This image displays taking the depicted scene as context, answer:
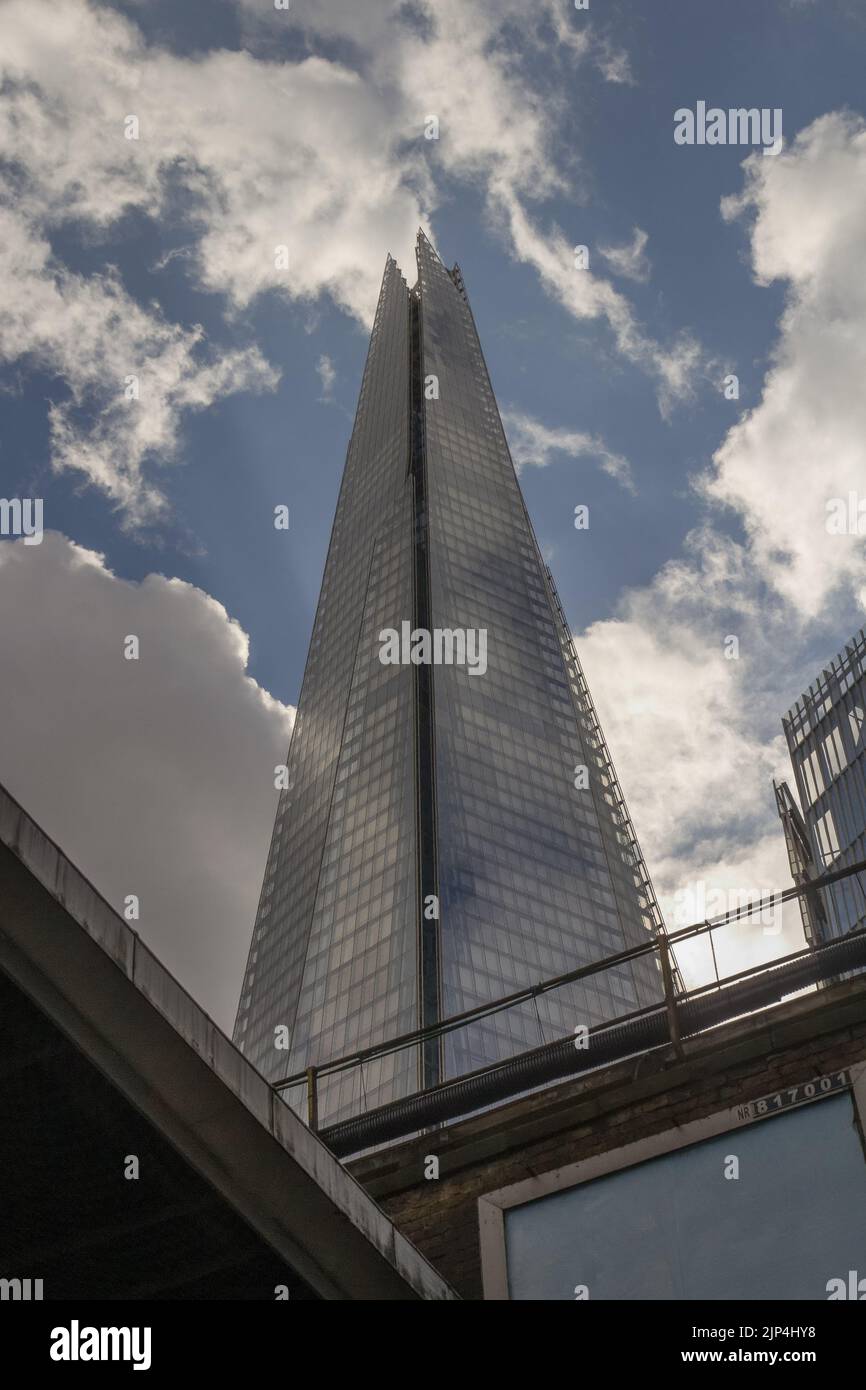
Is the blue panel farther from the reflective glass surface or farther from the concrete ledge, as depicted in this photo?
the reflective glass surface

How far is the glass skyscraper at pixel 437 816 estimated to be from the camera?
121938 millimetres

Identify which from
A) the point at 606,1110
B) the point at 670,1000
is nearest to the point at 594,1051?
the point at 670,1000

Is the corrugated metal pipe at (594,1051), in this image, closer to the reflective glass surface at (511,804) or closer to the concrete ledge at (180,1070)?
the concrete ledge at (180,1070)

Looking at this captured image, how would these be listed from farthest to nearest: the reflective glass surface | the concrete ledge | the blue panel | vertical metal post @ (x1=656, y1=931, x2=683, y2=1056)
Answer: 1. the reflective glass surface
2. vertical metal post @ (x1=656, y1=931, x2=683, y2=1056)
3. the blue panel
4. the concrete ledge

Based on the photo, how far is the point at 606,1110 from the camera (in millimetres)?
17000

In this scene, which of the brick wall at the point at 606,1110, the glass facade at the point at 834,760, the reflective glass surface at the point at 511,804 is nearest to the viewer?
the brick wall at the point at 606,1110

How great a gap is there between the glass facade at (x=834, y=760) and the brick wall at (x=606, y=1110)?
92.9 m

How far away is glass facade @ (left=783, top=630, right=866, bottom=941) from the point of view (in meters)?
111

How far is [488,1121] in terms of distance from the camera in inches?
711

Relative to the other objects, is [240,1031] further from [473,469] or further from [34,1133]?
[34,1133]

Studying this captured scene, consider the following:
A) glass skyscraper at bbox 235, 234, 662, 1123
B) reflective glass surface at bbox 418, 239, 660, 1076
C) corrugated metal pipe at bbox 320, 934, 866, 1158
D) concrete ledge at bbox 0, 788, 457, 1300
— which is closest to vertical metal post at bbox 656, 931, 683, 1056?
corrugated metal pipe at bbox 320, 934, 866, 1158

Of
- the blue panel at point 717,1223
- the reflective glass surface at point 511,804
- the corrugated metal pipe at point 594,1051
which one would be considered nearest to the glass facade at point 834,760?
the reflective glass surface at point 511,804

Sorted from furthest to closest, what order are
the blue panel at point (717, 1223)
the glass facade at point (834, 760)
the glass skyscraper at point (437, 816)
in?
the glass skyscraper at point (437, 816) < the glass facade at point (834, 760) < the blue panel at point (717, 1223)

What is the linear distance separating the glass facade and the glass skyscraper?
23415 mm
